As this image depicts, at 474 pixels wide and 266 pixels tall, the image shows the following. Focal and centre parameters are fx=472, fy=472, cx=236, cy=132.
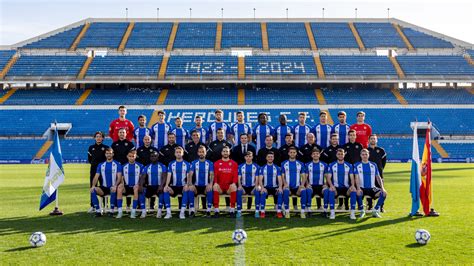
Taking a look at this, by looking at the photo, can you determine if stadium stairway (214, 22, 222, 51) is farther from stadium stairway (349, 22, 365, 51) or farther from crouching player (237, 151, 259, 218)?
crouching player (237, 151, 259, 218)

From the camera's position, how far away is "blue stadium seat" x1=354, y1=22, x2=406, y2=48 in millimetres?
38531

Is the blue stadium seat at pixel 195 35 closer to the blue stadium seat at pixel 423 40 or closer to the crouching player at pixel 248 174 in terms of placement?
the blue stadium seat at pixel 423 40

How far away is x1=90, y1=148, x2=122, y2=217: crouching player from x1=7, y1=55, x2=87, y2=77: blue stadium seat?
2812 centimetres

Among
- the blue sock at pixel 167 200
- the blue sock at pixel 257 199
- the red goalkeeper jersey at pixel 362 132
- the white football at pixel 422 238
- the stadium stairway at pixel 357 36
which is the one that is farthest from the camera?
the stadium stairway at pixel 357 36

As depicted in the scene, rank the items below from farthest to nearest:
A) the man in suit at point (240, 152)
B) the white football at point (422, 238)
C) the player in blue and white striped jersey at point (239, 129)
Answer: the player in blue and white striped jersey at point (239, 129)
the man in suit at point (240, 152)
the white football at point (422, 238)

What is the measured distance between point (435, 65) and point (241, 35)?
622 inches

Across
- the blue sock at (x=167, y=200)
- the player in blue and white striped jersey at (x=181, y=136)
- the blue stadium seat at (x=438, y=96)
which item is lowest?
the blue sock at (x=167, y=200)

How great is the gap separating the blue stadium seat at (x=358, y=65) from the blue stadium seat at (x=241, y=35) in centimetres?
612

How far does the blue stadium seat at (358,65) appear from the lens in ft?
115

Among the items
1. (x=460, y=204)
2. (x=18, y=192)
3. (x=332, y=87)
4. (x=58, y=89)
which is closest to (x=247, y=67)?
(x=332, y=87)

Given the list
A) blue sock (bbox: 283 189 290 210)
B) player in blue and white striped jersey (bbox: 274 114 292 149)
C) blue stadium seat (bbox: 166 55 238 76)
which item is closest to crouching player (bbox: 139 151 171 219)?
blue sock (bbox: 283 189 290 210)

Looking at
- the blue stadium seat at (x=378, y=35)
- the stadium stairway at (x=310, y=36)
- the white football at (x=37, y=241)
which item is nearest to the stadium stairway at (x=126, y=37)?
the stadium stairway at (x=310, y=36)

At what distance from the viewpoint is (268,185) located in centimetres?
874

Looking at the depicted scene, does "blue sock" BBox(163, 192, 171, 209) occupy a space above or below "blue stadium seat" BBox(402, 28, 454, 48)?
below
